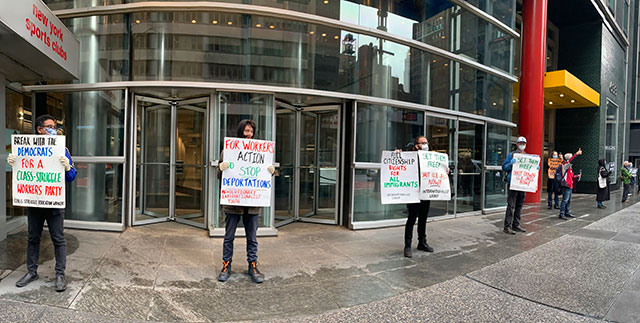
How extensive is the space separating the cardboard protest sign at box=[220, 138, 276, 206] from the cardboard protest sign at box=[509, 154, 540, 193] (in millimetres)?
5756

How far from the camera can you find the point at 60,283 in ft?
12.7

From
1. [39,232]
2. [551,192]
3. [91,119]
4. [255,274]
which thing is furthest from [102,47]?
[551,192]

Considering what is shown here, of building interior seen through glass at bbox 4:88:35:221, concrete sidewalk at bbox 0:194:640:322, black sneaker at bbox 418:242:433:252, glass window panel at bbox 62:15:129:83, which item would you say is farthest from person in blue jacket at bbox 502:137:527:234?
building interior seen through glass at bbox 4:88:35:221

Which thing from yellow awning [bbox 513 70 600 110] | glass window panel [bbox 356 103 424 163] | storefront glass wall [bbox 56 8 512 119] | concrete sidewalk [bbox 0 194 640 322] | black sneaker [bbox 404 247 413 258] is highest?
yellow awning [bbox 513 70 600 110]

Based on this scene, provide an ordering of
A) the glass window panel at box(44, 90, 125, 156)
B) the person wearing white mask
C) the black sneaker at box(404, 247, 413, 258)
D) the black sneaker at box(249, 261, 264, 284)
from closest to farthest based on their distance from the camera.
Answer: the black sneaker at box(249, 261, 264, 284)
the black sneaker at box(404, 247, 413, 258)
the person wearing white mask
the glass window panel at box(44, 90, 125, 156)

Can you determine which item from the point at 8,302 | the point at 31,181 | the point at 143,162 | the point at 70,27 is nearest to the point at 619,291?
the point at 8,302

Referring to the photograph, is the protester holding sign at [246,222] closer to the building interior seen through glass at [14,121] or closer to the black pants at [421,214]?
the black pants at [421,214]

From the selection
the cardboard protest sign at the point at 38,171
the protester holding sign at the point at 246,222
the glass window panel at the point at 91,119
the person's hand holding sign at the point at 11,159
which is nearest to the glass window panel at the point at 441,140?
the protester holding sign at the point at 246,222

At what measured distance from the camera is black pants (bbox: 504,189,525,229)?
7.51 m

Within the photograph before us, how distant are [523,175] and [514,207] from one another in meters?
0.76

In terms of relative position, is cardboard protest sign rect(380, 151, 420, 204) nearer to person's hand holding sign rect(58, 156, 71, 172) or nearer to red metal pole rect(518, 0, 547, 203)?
person's hand holding sign rect(58, 156, 71, 172)

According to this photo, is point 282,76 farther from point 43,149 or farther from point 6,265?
point 6,265

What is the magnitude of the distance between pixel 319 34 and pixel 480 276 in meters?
5.38

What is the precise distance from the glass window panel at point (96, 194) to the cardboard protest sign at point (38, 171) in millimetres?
2441
